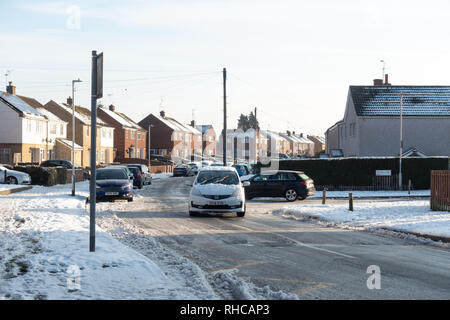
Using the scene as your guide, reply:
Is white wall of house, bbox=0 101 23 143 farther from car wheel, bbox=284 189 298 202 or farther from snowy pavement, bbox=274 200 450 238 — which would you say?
snowy pavement, bbox=274 200 450 238

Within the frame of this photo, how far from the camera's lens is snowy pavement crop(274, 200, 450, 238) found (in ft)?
51.5

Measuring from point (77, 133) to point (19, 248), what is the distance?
207 feet

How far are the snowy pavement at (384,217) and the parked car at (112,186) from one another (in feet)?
23.1

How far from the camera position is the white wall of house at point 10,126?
56.8 m

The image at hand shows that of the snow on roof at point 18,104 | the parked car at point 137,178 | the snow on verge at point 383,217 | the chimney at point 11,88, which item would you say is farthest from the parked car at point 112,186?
the chimney at point 11,88

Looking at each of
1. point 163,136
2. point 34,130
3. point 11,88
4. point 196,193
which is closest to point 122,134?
point 163,136

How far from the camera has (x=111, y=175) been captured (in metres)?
25.9

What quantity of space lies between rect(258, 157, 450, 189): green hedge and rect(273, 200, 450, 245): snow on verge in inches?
571

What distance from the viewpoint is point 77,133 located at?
71.8 m

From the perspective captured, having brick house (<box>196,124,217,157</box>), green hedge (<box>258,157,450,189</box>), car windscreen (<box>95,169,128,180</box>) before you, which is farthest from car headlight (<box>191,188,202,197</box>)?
brick house (<box>196,124,217,157</box>)

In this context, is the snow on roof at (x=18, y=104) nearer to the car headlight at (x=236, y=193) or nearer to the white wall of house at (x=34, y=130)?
the white wall of house at (x=34, y=130)

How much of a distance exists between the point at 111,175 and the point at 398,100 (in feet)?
105

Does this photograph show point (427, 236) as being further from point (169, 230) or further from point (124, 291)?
point (124, 291)

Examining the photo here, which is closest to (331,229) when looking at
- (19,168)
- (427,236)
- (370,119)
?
(427,236)
